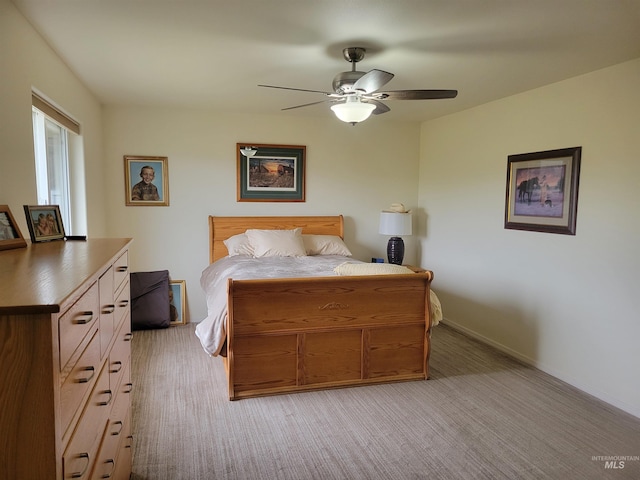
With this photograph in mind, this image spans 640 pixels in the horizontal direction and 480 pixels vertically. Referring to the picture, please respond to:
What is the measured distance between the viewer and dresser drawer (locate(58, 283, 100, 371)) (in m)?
0.95

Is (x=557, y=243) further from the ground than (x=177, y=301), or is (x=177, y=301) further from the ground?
(x=557, y=243)

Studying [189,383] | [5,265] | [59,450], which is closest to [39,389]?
[59,450]

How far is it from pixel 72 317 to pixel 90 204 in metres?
3.13

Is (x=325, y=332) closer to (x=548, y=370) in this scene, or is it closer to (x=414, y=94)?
(x=414, y=94)

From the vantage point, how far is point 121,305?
1.82 m

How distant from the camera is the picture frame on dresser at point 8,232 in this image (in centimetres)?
169

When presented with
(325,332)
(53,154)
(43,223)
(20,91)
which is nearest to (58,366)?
(43,223)

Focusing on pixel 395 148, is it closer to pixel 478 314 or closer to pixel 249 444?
pixel 478 314

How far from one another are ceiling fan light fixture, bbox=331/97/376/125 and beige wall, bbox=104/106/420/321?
2174 millimetres

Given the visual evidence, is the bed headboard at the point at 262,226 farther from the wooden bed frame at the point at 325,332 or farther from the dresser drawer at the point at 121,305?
the dresser drawer at the point at 121,305

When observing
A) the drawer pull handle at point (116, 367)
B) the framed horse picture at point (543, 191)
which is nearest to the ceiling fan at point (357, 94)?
the framed horse picture at point (543, 191)

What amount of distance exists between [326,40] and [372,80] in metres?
0.39

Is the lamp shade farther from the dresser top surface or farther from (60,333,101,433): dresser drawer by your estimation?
(60,333,101,433): dresser drawer

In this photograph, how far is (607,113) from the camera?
2.97 meters
